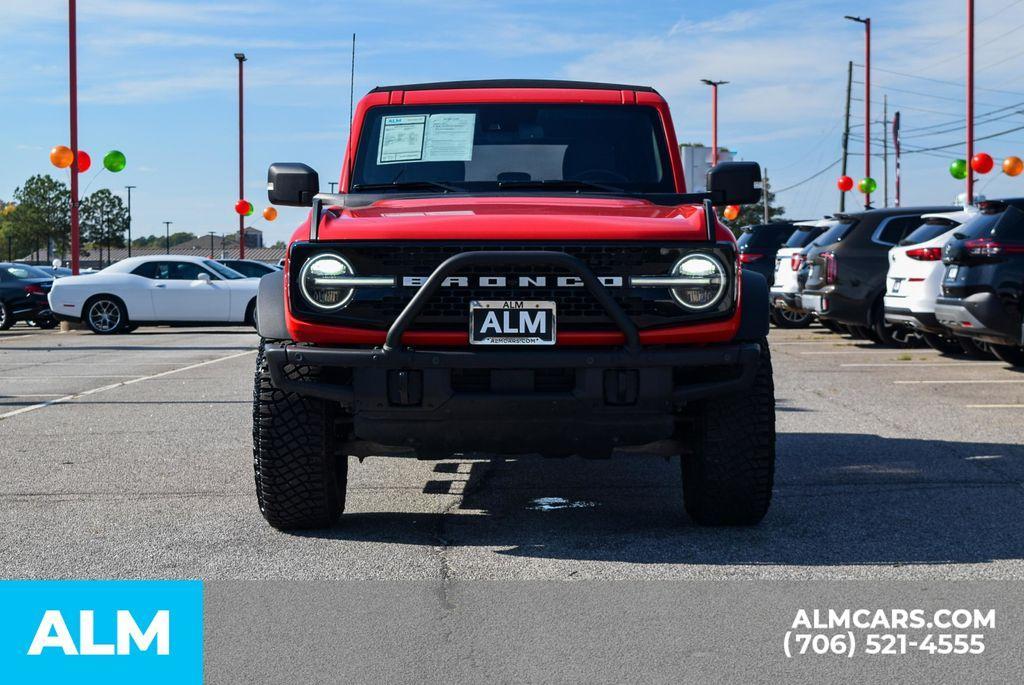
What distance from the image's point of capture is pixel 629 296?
5629 mm

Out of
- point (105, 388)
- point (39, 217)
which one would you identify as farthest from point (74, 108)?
point (39, 217)

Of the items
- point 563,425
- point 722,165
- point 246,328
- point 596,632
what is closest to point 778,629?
point 596,632

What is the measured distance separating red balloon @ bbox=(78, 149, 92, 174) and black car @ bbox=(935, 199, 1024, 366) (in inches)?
836

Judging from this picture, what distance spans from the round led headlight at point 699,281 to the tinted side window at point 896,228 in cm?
1246

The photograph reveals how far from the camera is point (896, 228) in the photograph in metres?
17.7

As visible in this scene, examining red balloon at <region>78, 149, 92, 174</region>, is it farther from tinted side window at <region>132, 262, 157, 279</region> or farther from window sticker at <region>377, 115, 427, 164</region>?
window sticker at <region>377, 115, 427, 164</region>

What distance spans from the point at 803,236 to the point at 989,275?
8.53m

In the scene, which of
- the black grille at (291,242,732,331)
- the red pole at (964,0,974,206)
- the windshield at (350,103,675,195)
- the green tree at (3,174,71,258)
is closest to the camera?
the black grille at (291,242,732,331)

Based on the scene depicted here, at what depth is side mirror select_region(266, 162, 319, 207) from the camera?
7.04 metres

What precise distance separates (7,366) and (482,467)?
10.8 meters

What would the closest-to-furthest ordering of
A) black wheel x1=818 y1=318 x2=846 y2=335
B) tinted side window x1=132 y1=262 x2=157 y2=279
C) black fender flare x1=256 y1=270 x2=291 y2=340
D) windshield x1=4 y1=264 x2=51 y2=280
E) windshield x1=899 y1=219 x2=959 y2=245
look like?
black fender flare x1=256 y1=270 x2=291 y2=340 → windshield x1=899 y1=219 x2=959 y2=245 → black wheel x1=818 y1=318 x2=846 y2=335 → tinted side window x1=132 y1=262 x2=157 y2=279 → windshield x1=4 y1=264 x2=51 y2=280

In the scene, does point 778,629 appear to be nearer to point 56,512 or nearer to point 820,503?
point 820,503

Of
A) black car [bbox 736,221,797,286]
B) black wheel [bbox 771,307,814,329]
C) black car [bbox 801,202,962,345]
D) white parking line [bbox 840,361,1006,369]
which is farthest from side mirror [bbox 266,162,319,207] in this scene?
black wheel [bbox 771,307,814,329]

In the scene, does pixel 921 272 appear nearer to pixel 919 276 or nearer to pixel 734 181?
pixel 919 276
